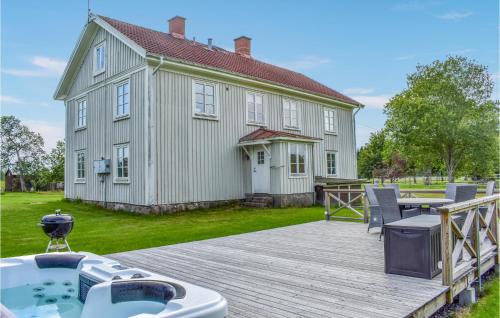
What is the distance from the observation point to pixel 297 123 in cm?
1661

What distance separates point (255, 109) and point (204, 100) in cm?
265

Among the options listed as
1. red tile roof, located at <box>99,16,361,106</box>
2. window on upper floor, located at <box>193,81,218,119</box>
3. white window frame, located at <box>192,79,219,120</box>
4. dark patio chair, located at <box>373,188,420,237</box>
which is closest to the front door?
white window frame, located at <box>192,79,219,120</box>

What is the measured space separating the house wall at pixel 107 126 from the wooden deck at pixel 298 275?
6427 millimetres

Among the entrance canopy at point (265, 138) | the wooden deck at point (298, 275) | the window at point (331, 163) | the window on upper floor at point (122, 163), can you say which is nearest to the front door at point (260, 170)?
the entrance canopy at point (265, 138)

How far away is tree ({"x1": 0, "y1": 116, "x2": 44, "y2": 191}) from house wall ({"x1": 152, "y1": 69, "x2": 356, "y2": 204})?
83.9 ft

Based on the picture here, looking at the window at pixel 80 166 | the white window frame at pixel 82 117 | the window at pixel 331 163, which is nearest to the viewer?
the white window frame at pixel 82 117

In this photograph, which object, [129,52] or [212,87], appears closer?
[129,52]

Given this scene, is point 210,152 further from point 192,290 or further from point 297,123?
point 192,290

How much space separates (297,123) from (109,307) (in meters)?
14.2

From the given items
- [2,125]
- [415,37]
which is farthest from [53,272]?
[2,125]

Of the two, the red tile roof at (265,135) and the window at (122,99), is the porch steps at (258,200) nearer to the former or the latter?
the red tile roof at (265,135)

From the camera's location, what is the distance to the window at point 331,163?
1770 cm

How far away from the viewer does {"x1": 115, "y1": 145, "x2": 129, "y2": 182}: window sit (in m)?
12.8

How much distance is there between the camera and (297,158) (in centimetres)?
1398
